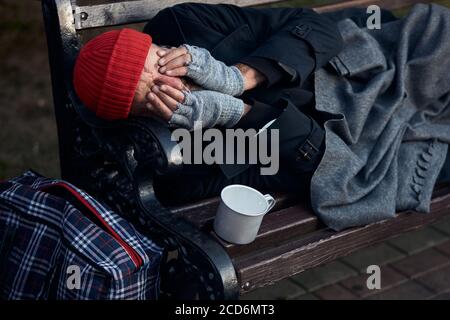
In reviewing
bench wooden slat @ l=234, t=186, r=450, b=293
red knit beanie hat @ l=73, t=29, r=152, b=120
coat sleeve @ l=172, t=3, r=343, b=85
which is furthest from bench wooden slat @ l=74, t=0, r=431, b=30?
bench wooden slat @ l=234, t=186, r=450, b=293

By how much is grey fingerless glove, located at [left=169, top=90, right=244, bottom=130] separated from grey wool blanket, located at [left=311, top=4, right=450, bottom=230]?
0.38 metres

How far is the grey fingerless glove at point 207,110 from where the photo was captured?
8.05 ft

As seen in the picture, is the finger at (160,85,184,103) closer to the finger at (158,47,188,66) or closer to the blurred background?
the finger at (158,47,188,66)

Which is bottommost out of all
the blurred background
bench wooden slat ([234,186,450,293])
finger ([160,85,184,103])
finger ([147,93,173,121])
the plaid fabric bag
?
the blurred background

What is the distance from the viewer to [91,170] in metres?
2.86

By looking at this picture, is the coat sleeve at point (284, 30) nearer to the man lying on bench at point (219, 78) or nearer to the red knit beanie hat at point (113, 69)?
the man lying on bench at point (219, 78)

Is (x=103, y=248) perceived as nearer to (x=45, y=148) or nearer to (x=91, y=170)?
(x=91, y=170)

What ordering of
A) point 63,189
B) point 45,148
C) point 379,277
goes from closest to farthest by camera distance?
point 63,189
point 379,277
point 45,148

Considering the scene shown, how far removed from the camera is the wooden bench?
94.3 inches

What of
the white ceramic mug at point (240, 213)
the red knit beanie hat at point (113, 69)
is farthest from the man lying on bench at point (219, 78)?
the white ceramic mug at point (240, 213)

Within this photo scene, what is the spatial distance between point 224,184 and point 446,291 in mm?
1366

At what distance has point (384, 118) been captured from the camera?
3.03 metres

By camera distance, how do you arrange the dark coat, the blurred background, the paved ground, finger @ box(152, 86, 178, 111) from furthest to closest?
1. the blurred background
2. the paved ground
3. the dark coat
4. finger @ box(152, 86, 178, 111)

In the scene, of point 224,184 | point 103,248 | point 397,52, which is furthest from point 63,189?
point 397,52
